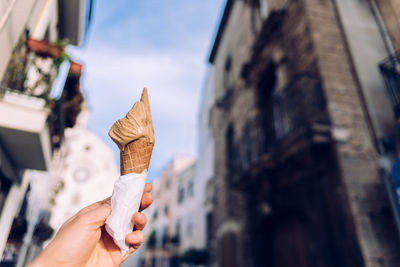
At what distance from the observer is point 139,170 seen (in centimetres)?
135

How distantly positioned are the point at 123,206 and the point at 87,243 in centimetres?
26

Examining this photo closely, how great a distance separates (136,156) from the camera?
1384mm

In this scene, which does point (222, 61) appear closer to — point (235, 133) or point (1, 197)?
point (235, 133)

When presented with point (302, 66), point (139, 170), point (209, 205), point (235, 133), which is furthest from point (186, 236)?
point (139, 170)

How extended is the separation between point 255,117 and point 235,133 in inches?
81.4

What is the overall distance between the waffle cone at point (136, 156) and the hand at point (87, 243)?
219 mm

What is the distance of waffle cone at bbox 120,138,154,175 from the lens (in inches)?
53.4

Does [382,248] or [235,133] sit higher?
[235,133]

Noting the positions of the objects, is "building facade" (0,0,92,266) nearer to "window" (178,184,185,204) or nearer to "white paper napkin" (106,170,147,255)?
"white paper napkin" (106,170,147,255)

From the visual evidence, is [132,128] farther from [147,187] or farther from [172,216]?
[172,216]

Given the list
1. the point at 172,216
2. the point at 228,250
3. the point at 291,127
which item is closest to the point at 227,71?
the point at 291,127

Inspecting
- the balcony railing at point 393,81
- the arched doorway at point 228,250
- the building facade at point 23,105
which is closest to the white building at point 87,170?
the arched doorway at point 228,250

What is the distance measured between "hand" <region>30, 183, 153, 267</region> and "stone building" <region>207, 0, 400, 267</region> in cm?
218

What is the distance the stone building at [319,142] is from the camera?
3.70m
